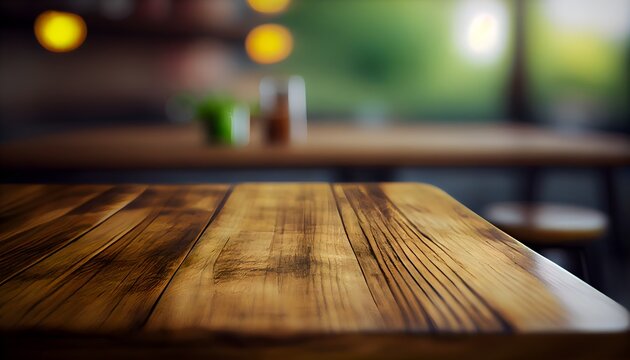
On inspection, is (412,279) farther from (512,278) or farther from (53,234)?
(53,234)

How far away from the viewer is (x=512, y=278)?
24.4 inches

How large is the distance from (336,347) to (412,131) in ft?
8.71

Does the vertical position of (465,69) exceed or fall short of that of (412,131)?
it exceeds it

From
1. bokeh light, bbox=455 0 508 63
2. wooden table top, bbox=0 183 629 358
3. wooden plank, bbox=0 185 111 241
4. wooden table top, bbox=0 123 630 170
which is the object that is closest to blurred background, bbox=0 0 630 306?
bokeh light, bbox=455 0 508 63

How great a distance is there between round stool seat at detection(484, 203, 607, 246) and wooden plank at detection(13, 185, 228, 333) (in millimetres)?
1412

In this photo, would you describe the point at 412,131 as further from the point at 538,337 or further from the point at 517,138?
the point at 538,337

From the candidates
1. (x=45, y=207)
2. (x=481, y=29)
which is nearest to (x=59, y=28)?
(x=481, y=29)

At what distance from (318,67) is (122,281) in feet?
13.1

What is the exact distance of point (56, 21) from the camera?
3875 mm

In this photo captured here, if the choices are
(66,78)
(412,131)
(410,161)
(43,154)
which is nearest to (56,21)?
(66,78)

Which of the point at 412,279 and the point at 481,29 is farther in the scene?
the point at 481,29

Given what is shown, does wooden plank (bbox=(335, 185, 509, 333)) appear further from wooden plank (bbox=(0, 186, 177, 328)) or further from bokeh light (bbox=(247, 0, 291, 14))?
bokeh light (bbox=(247, 0, 291, 14))

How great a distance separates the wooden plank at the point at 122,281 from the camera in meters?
0.51

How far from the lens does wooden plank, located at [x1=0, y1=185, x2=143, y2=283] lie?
70 centimetres
